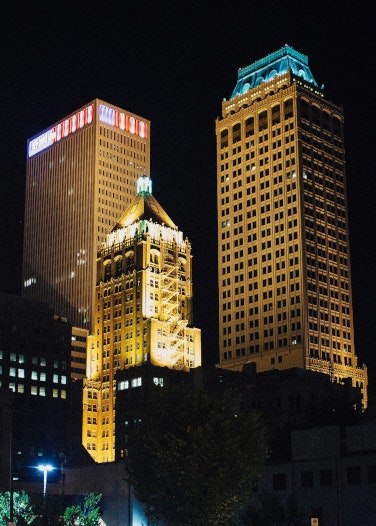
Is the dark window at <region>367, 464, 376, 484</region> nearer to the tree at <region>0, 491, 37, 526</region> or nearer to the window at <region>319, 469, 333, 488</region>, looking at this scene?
the window at <region>319, 469, 333, 488</region>

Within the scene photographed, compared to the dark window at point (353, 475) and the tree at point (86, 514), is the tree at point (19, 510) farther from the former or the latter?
the dark window at point (353, 475)

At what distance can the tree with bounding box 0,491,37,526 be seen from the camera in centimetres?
10731

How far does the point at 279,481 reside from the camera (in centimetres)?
11300

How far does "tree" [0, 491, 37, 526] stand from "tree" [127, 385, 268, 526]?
551 inches

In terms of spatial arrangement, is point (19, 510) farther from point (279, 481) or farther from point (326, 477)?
point (326, 477)

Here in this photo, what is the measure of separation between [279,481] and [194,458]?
2015 centimetres

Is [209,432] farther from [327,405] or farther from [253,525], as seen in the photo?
[327,405]

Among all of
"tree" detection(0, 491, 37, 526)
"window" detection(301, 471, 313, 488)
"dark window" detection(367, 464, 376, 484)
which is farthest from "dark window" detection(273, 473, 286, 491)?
"tree" detection(0, 491, 37, 526)

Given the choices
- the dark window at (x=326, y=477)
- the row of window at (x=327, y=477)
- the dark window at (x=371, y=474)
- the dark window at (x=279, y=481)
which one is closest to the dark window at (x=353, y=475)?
the row of window at (x=327, y=477)

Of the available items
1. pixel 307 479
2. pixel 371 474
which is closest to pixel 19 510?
pixel 307 479

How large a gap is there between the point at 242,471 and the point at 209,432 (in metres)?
5.54

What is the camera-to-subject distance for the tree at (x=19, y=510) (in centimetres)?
10731

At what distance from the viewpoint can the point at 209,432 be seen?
98562 millimetres

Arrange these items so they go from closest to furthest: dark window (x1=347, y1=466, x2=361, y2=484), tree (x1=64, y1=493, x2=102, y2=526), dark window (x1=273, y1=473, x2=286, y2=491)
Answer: dark window (x1=347, y1=466, x2=361, y2=484), tree (x1=64, y1=493, x2=102, y2=526), dark window (x1=273, y1=473, x2=286, y2=491)
